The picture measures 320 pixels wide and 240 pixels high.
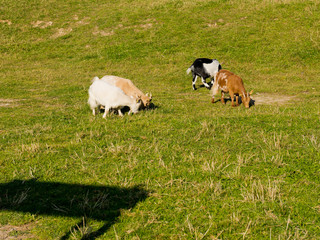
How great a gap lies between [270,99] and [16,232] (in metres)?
14.3

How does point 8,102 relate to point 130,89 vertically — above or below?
below

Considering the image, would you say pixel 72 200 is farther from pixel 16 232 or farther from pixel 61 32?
pixel 61 32

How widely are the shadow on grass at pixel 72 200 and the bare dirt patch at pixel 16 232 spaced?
38cm

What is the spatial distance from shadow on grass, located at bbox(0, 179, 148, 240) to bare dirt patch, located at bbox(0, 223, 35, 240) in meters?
0.38

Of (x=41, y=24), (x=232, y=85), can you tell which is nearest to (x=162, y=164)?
(x=232, y=85)

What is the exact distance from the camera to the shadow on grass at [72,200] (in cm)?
511

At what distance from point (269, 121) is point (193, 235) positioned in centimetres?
648

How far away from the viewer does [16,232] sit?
15.4 feet

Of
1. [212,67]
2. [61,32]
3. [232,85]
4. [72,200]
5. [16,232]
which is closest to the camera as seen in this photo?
[16,232]

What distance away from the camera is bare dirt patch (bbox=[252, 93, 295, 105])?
51.4 ft

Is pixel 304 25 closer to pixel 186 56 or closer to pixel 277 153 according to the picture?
pixel 186 56

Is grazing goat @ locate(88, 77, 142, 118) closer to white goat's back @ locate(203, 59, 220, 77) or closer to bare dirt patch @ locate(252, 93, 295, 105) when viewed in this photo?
bare dirt patch @ locate(252, 93, 295, 105)

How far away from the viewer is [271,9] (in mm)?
32812

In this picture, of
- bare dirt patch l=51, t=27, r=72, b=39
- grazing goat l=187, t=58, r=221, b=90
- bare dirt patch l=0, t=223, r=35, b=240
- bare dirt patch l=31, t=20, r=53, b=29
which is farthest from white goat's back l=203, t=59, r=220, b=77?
bare dirt patch l=31, t=20, r=53, b=29
